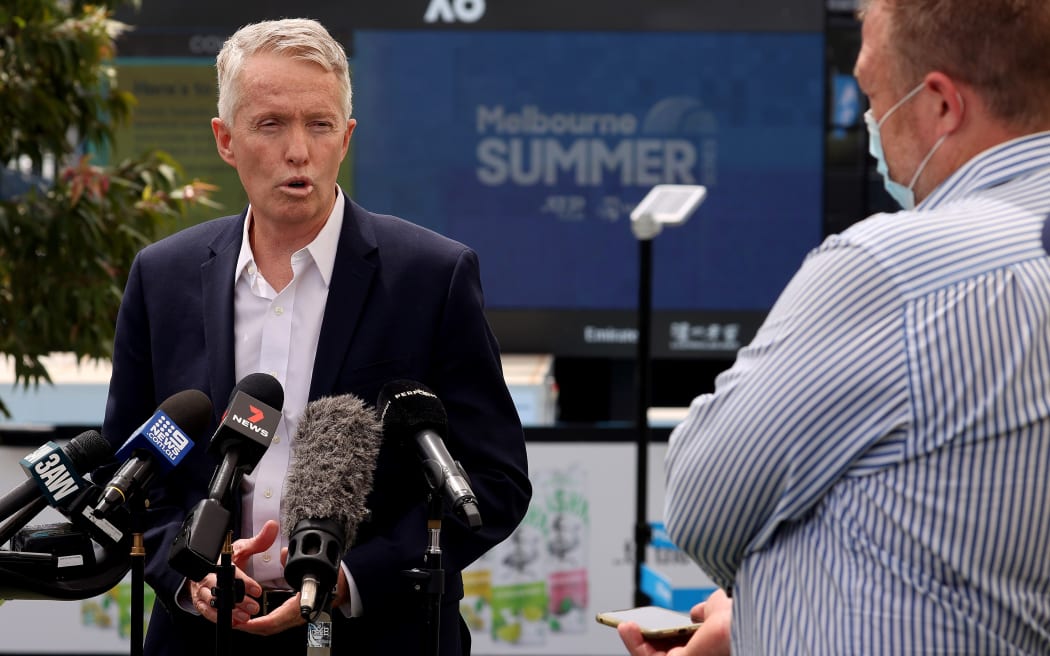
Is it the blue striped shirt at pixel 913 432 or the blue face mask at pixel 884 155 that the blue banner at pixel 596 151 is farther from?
the blue striped shirt at pixel 913 432

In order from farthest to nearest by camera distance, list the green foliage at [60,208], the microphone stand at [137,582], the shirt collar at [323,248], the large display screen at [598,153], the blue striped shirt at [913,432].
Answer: the large display screen at [598,153] → the green foliage at [60,208] → the shirt collar at [323,248] → the microphone stand at [137,582] → the blue striped shirt at [913,432]

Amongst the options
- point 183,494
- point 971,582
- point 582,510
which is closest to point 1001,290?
point 971,582

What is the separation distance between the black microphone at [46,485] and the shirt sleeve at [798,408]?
875mm

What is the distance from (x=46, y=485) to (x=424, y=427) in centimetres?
53

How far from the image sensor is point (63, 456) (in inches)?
72.6

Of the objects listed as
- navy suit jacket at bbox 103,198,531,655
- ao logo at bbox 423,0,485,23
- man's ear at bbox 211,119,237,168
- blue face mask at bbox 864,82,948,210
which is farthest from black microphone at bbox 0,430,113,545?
ao logo at bbox 423,0,485,23

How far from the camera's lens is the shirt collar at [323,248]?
7.65 feet

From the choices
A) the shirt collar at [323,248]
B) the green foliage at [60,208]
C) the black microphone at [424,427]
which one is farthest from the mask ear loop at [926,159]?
the green foliage at [60,208]

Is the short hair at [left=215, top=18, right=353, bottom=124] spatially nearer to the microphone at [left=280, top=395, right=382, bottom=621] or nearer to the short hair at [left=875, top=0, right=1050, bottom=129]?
the microphone at [left=280, top=395, right=382, bottom=621]

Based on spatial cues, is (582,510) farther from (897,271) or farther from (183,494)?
(897,271)

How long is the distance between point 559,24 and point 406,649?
324 inches

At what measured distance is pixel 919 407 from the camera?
4.57 ft

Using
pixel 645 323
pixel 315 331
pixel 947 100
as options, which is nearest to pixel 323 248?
pixel 315 331

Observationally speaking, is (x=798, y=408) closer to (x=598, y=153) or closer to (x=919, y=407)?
(x=919, y=407)
